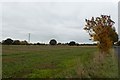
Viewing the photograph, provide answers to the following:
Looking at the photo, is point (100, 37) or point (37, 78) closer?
point (37, 78)

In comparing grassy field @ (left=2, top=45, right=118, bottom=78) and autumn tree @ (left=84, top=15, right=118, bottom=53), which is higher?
autumn tree @ (left=84, top=15, right=118, bottom=53)

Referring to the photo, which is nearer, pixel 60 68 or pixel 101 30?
pixel 60 68

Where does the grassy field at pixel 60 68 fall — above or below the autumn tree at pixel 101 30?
below

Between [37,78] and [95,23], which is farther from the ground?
[95,23]

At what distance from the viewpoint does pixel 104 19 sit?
37.0 m

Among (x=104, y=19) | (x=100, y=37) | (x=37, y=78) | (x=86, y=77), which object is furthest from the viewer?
(x=104, y=19)

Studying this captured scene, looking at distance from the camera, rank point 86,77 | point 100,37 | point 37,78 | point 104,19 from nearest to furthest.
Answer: point 86,77 < point 37,78 < point 100,37 < point 104,19

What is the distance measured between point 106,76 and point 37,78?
13.1 feet

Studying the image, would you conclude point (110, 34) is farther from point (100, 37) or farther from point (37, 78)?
point (37, 78)

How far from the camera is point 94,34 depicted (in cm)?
3534

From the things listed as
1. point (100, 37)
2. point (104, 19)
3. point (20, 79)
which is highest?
point (104, 19)

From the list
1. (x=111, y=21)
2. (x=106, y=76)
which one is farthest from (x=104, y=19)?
(x=106, y=76)

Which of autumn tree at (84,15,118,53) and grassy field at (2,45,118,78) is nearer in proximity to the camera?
grassy field at (2,45,118,78)

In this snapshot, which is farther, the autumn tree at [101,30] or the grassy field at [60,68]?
the autumn tree at [101,30]
